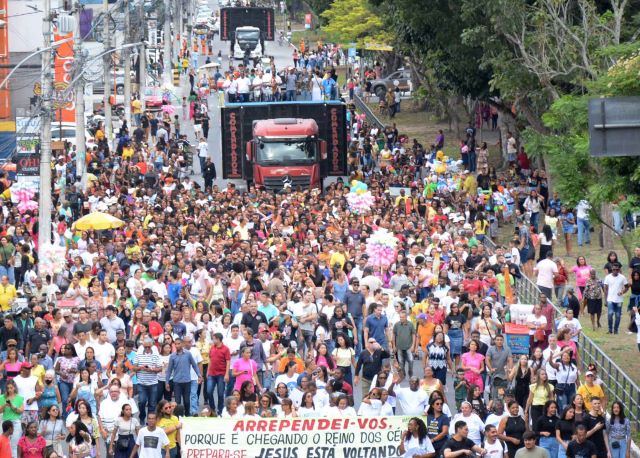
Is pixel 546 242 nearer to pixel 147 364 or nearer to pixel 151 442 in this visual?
pixel 147 364

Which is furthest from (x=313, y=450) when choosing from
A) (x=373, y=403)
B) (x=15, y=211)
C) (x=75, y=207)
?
(x=75, y=207)

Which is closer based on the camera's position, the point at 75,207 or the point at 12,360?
the point at 12,360

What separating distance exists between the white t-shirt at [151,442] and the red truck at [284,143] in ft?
87.9

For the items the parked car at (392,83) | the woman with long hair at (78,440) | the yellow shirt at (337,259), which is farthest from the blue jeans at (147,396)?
the parked car at (392,83)

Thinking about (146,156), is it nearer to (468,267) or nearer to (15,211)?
(15,211)

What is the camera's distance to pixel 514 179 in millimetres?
45938

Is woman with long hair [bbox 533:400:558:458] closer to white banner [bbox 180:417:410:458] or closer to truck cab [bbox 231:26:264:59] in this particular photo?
white banner [bbox 180:417:410:458]

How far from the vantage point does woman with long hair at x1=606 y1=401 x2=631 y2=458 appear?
19.9m

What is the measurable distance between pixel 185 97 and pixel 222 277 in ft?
145

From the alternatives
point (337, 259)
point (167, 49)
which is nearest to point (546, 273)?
point (337, 259)

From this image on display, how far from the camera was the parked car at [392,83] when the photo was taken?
73.1 metres

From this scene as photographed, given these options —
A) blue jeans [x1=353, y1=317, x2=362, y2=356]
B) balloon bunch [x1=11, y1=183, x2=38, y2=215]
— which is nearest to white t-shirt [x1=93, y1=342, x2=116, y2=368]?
blue jeans [x1=353, y1=317, x2=362, y2=356]

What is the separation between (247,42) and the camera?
9206cm

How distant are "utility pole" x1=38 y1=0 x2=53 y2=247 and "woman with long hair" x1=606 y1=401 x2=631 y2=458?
16660 millimetres
